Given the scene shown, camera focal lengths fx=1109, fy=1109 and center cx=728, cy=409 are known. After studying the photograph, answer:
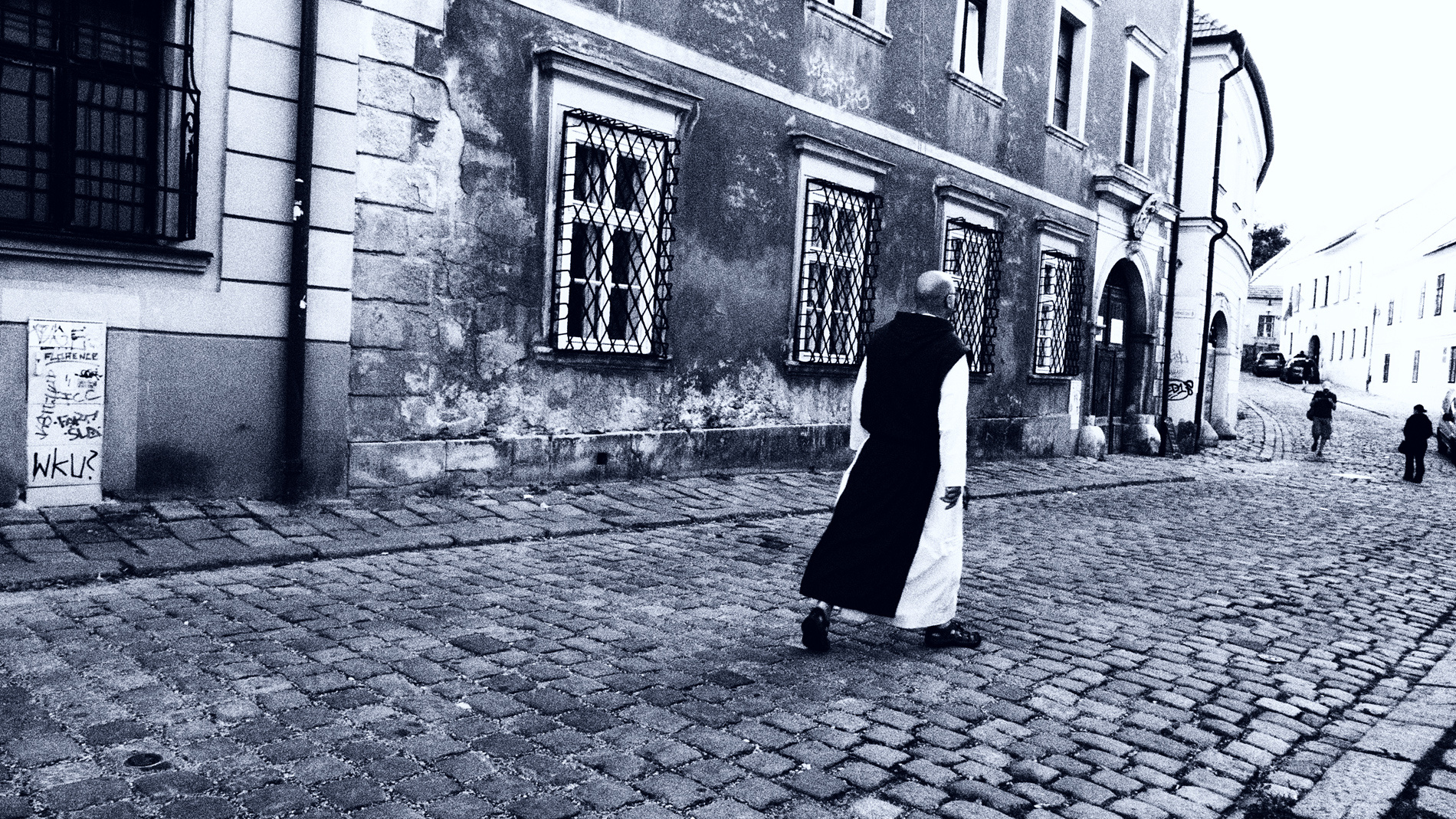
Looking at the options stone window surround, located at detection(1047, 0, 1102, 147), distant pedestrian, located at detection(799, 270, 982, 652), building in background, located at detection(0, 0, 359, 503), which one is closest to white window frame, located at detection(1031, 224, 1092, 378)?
stone window surround, located at detection(1047, 0, 1102, 147)

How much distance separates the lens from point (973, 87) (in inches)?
557

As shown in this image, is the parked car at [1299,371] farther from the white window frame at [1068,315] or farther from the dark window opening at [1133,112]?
the white window frame at [1068,315]

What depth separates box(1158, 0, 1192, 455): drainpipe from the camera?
20703 mm

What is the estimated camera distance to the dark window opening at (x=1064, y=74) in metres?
16.8

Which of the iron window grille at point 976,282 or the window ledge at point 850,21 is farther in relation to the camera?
the iron window grille at point 976,282

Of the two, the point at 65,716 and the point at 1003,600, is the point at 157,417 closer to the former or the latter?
the point at 65,716

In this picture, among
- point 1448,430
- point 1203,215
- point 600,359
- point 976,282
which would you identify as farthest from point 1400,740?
point 1448,430

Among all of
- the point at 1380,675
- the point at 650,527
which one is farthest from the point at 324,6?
Result: the point at 1380,675

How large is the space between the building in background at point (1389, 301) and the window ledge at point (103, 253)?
43.7 meters

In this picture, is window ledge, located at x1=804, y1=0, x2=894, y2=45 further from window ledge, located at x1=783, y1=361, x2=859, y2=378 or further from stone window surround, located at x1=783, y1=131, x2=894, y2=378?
window ledge, located at x1=783, y1=361, x2=859, y2=378

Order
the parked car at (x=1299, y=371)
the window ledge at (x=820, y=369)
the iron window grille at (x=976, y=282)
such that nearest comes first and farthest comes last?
the window ledge at (x=820, y=369) → the iron window grille at (x=976, y=282) → the parked car at (x=1299, y=371)

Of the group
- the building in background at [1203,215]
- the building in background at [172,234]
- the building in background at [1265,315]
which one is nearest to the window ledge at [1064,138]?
the building in background at [1203,215]

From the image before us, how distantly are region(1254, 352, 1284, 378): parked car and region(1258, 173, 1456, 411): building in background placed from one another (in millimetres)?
2888

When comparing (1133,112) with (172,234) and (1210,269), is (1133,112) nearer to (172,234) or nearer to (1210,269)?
(1210,269)
